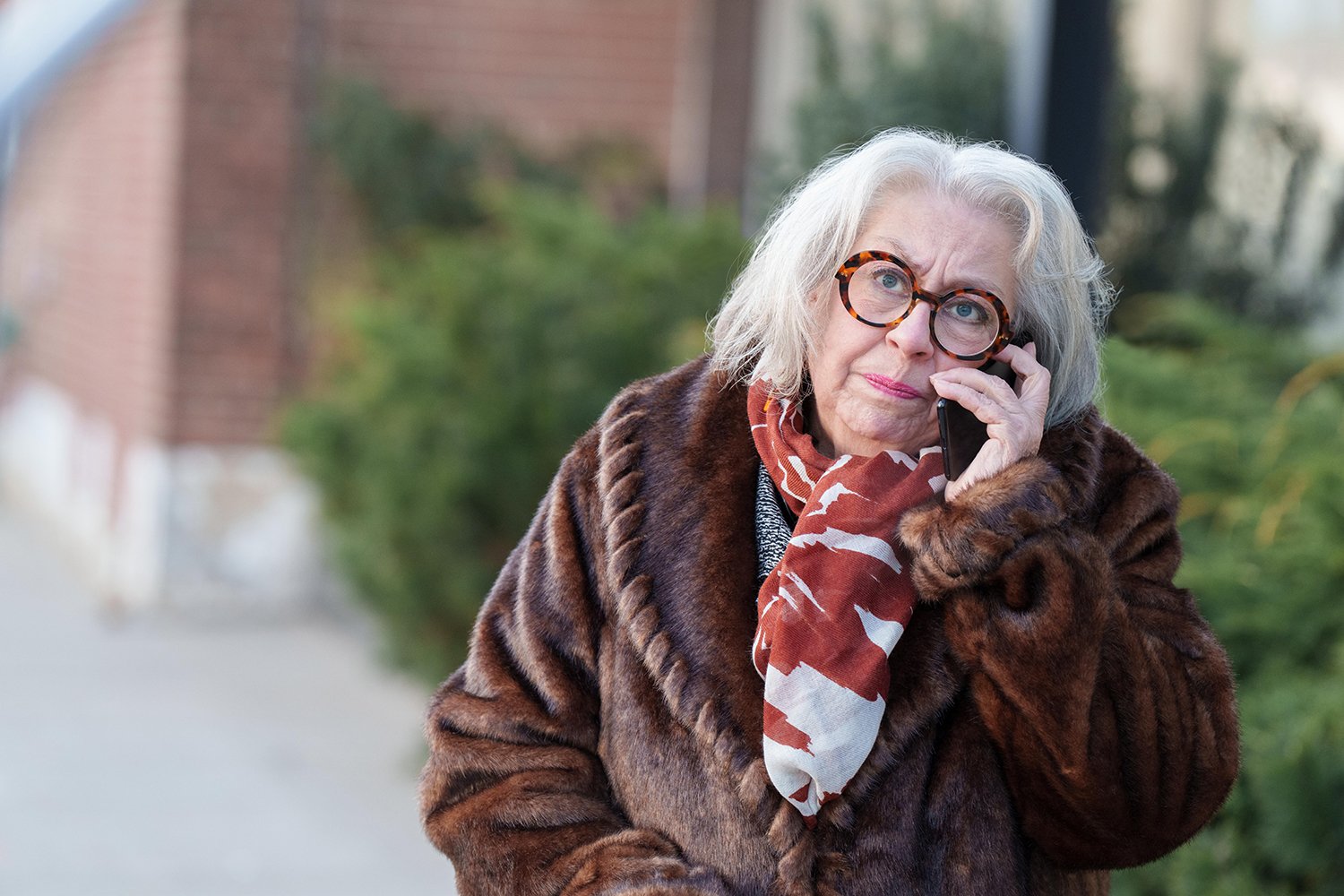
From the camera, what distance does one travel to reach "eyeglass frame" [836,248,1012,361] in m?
1.94

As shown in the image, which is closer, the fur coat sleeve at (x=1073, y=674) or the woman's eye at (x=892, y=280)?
the fur coat sleeve at (x=1073, y=674)

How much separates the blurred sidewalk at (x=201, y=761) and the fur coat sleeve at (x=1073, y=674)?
331cm

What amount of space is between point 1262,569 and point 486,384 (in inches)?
113

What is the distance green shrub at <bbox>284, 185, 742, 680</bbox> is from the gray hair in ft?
8.97

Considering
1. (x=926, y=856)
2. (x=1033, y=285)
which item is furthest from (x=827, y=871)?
(x=1033, y=285)

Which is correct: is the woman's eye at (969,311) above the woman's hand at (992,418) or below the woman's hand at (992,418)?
above

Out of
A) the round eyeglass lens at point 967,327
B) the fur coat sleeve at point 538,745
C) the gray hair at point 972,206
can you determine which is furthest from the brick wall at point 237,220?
the round eyeglass lens at point 967,327

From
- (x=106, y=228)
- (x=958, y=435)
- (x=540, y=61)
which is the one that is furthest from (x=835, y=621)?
(x=106, y=228)

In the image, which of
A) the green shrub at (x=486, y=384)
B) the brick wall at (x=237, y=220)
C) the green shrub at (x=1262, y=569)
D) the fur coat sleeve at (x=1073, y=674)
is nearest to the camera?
the fur coat sleeve at (x=1073, y=674)

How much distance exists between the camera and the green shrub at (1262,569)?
2.67 meters

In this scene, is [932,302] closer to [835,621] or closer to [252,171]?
[835,621]

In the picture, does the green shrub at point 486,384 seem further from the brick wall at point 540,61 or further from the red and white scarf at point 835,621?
the red and white scarf at point 835,621

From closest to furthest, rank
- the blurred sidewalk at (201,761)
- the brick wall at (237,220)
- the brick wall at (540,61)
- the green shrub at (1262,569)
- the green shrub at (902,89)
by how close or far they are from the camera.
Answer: the green shrub at (1262,569) < the green shrub at (902,89) < the blurred sidewalk at (201,761) < the brick wall at (237,220) < the brick wall at (540,61)

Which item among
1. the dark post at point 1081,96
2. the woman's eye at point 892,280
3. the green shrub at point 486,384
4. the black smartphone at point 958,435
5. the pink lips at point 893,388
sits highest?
the dark post at point 1081,96
